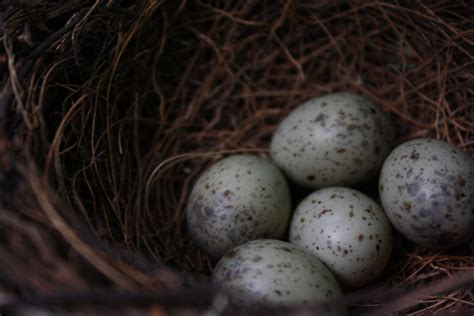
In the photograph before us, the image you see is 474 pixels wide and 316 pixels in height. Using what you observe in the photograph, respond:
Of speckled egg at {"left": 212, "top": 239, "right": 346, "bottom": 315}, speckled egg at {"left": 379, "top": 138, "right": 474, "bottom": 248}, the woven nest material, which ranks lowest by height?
speckled egg at {"left": 379, "top": 138, "right": 474, "bottom": 248}

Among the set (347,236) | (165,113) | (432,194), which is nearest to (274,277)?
(347,236)

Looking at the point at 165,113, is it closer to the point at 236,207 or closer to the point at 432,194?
the point at 236,207

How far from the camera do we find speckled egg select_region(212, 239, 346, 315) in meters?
1.19

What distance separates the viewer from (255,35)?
1.90 metres

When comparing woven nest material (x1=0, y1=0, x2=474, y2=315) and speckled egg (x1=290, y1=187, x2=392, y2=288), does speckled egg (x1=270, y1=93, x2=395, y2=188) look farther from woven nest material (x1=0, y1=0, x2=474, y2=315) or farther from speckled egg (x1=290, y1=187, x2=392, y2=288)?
woven nest material (x1=0, y1=0, x2=474, y2=315)

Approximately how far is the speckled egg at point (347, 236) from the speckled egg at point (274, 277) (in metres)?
Answer: 0.08

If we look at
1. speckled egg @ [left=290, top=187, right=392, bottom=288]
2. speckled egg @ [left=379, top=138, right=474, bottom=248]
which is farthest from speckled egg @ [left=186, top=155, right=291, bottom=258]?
speckled egg @ [left=379, top=138, right=474, bottom=248]

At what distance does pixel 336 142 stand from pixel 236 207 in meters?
0.36

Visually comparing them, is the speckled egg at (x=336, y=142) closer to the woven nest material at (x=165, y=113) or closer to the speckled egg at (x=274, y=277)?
the woven nest material at (x=165, y=113)

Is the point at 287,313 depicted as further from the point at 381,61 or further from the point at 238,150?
the point at 381,61

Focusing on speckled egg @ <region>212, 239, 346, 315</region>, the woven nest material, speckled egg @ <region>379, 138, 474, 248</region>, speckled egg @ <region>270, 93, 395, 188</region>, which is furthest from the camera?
speckled egg @ <region>270, 93, 395, 188</region>

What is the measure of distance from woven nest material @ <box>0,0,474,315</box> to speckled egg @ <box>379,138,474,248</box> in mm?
121

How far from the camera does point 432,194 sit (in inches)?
54.6

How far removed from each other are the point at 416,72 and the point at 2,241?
1.41 metres
